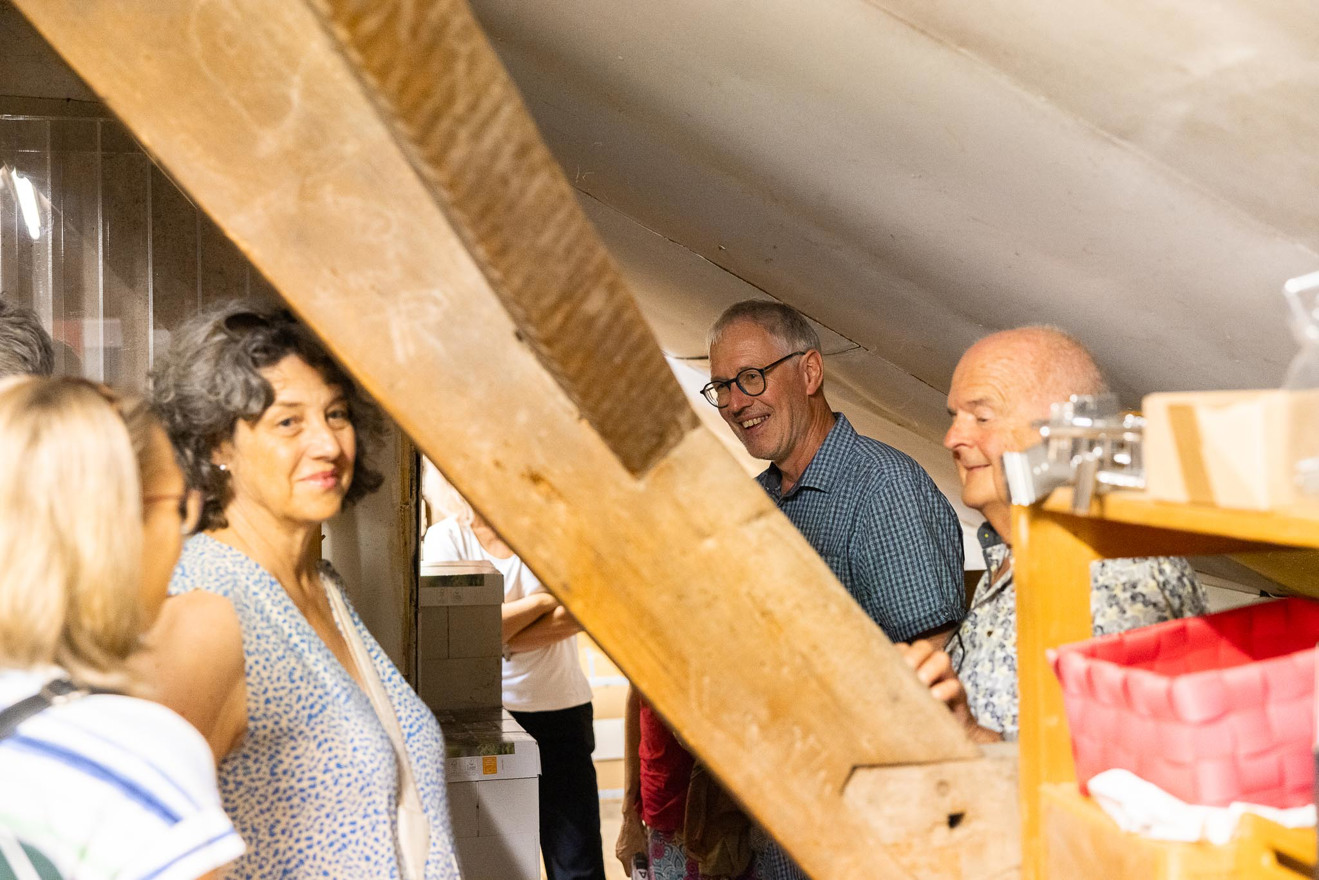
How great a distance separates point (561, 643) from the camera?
4.02m

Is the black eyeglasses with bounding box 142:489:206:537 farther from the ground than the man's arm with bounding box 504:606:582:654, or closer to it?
farther from the ground

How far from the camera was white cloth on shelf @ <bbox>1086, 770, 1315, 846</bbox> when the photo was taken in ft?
2.32

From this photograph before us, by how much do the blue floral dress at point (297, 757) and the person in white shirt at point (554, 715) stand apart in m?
2.39

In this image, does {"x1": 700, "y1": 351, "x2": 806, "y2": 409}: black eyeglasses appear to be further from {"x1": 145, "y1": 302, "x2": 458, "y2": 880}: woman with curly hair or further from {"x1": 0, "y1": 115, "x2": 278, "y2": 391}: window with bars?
{"x1": 0, "y1": 115, "x2": 278, "y2": 391}: window with bars

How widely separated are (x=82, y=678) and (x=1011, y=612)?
4.11ft

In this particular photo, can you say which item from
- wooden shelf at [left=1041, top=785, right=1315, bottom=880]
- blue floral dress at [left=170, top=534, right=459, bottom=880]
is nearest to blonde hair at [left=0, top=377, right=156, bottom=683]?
blue floral dress at [left=170, top=534, right=459, bottom=880]

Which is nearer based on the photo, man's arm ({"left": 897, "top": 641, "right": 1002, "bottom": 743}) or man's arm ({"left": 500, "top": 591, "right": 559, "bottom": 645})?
man's arm ({"left": 897, "top": 641, "right": 1002, "bottom": 743})

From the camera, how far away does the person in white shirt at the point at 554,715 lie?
12.8 ft

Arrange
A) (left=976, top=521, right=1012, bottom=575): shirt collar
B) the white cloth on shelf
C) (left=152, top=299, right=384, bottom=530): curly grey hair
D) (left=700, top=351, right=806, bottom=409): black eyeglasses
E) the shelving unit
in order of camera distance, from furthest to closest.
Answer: (left=700, top=351, right=806, bottom=409): black eyeglasses → (left=976, top=521, right=1012, bottom=575): shirt collar → (left=152, top=299, right=384, bottom=530): curly grey hair → the shelving unit → the white cloth on shelf

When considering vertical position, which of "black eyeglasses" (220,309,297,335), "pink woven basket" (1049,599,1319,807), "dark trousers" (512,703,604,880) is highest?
"black eyeglasses" (220,309,297,335)

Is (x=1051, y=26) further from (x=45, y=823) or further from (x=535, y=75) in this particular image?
(x=535, y=75)

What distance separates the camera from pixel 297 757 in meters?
1.37

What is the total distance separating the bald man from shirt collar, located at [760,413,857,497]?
0.65 metres

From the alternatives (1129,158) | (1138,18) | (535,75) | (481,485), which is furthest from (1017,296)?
(481,485)
